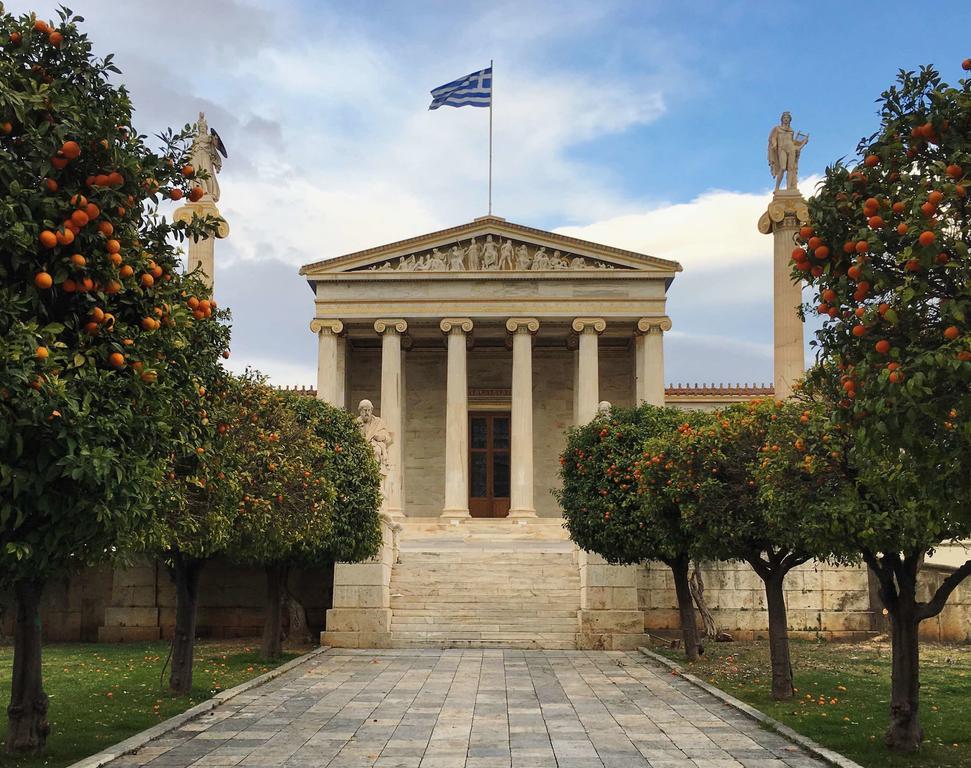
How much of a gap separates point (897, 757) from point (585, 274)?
3521 centimetres

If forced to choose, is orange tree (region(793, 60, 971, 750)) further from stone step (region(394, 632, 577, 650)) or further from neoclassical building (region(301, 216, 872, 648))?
neoclassical building (region(301, 216, 872, 648))

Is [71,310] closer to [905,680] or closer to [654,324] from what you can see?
[905,680]

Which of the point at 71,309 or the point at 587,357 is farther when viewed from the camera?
the point at 587,357

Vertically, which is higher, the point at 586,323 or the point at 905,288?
the point at 586,323

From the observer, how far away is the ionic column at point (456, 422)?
45156 millimetres

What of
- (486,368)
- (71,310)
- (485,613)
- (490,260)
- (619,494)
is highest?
(490,260)

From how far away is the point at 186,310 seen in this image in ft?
32.1

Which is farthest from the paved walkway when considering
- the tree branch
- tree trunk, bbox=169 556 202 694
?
the tree branch

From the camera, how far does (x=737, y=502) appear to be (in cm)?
1800

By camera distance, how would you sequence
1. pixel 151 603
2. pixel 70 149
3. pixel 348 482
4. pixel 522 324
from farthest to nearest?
pixel 522 324 → pixel 151 603 → pixel 348 482 → pixel 70 149

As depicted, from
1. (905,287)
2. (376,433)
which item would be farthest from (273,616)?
(905,287)

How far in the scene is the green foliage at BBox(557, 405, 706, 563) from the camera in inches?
1010

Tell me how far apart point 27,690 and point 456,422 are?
34055 mm

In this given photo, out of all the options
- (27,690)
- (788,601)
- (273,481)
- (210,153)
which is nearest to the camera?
(27,690)
